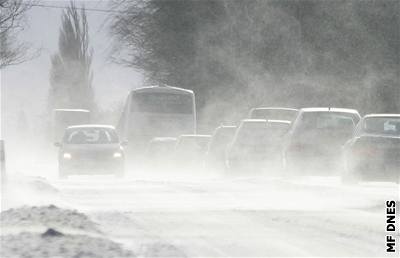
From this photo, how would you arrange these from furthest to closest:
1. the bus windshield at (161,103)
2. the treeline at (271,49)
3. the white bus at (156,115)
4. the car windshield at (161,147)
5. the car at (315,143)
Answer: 1. the bus windshield at (161,103)
2. the white bus at (156,115)
3. the treeline at (271,49)
4. the car windshield at (161,147)
5. the car at (315,143)

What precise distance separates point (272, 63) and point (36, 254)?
43279 millimetres

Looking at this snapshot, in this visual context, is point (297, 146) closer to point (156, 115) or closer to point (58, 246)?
point (58, 246)

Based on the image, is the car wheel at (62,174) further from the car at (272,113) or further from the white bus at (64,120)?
the white bus at (64,120)

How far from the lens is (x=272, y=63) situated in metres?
52.5

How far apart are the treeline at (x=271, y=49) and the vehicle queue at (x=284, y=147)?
7.35 metres

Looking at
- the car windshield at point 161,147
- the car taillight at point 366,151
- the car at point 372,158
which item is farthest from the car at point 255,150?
the car windshield at point 161,147

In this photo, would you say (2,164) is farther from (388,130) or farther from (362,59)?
(362,59)

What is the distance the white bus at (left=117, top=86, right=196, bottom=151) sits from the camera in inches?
1937

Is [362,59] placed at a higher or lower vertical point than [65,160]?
higher

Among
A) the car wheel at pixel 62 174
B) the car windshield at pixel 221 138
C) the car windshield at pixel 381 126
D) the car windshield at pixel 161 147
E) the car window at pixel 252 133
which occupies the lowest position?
the car wheel at pixel 62 174

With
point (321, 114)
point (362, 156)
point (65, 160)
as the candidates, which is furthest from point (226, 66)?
point (362, 156)

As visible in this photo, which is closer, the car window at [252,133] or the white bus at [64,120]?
the car window at [252,133]

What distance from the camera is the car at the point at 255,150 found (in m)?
28.2

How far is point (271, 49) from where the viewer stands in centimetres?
5262
